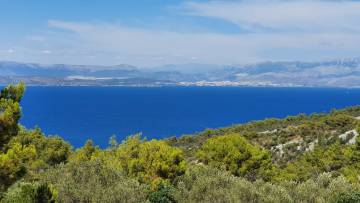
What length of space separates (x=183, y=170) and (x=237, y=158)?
7057 mm

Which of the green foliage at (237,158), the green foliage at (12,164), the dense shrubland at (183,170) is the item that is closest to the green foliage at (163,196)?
the dense shrubland at (183,170)

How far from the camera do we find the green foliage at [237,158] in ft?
117

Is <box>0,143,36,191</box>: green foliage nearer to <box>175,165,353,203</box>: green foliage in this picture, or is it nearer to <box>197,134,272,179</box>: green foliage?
<box>175,165,353,203</box>: green foliage

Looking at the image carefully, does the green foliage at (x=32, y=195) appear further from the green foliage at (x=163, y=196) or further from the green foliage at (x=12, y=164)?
the green foliage at (x=163, y=196)

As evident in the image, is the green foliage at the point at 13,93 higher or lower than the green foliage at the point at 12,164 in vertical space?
higher

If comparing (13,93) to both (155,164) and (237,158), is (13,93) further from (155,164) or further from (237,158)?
(237,158)

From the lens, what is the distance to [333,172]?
3506cm

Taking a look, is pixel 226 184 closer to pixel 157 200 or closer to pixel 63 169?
pixel 157 200

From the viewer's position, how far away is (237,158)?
35.9 metres

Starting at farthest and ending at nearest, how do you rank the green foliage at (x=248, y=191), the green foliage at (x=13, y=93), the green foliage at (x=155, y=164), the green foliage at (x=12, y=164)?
1. the green foliage at (x=155, y=164)
2. the green foliage at (x=248, y=191)
3. the green foliage at (x=13, y=93)
4. the green foliage at (x=12, y=164)

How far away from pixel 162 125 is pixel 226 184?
15578cm

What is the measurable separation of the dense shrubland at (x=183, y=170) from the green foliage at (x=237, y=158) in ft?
0.26

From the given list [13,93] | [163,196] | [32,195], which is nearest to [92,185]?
[163,196]

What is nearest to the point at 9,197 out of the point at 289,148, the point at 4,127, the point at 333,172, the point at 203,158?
the point at 4,127
